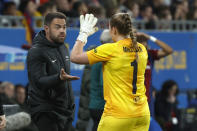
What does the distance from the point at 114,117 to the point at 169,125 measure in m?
6.47

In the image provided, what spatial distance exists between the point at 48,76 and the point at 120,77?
1.01m

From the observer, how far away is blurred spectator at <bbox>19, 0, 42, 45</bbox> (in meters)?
12.3

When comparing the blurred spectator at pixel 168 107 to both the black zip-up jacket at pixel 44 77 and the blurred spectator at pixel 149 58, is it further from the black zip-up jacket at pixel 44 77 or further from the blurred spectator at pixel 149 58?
the black zip-up jacket at pixel 44 77

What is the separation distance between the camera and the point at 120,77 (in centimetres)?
631

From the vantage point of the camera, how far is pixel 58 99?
23.5ft

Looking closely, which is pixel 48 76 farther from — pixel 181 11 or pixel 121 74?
pixel 181 11

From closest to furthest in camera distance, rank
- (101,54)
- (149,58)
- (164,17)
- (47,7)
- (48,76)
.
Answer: (101,54)
(48,76)
(149,58)
(47,7)
(164,17)

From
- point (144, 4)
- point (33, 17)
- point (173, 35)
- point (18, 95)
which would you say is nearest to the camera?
point (18, 95)

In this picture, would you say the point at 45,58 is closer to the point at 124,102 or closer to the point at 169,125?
the point at 124,102

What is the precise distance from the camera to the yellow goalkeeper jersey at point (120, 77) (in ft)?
20.7

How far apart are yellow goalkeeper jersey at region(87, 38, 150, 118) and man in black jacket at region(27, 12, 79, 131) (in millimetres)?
782

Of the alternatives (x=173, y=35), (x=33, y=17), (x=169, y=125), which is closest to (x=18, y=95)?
(x=33, y=17)

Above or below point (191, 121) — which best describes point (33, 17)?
above

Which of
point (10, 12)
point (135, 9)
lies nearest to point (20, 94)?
point (10, 12)
